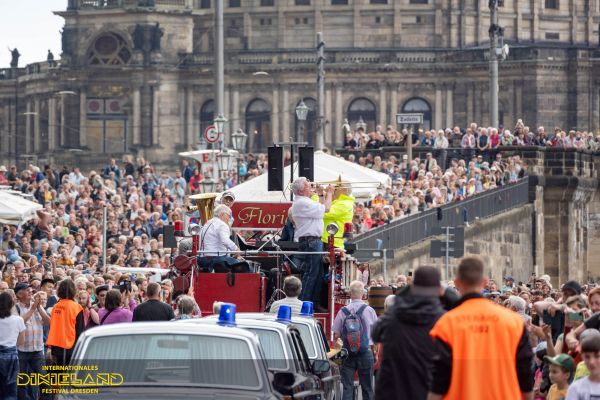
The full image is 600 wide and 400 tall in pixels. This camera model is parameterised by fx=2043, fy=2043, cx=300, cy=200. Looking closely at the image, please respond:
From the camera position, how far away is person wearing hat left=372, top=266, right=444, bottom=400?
13.3m

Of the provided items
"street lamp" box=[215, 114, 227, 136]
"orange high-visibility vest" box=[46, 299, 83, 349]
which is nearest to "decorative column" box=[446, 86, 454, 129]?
"street lamp" box=[215, 114, 227, 136]

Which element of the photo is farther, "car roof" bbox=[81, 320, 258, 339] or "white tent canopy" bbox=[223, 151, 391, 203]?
"white tent canopy" bbox=[223, 151, 391, 203]

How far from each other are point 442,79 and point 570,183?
132ft

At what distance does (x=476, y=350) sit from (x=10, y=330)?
801 cm

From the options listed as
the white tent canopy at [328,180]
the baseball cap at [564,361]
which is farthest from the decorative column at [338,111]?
the baseball cap at [564,361]

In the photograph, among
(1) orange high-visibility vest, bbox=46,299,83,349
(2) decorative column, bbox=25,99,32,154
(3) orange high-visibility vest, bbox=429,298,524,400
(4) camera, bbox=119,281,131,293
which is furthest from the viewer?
(2) decorative column, bbox=25,99,32,154

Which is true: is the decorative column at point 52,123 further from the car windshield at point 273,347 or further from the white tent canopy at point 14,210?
the car windshield at point 273,347

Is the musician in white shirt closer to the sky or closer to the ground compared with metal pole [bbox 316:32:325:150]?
closer to the ground

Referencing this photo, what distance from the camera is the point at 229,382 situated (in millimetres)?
14117

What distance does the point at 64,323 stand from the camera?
2006 centimetres

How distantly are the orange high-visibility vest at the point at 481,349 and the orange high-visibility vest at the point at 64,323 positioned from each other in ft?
26.3

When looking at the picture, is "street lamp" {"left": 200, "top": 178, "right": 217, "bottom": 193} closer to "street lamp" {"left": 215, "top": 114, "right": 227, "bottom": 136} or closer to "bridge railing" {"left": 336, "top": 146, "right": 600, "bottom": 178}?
"street lamp" {"left": 215, "top": 114, "right": 227, "bottom": 136}

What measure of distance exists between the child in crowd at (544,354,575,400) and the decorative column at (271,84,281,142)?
89306 mm

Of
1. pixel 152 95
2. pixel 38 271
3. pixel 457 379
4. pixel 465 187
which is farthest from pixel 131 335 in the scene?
pixel 152 95
